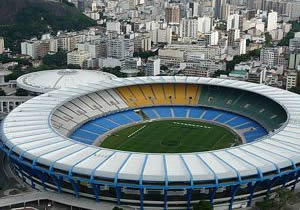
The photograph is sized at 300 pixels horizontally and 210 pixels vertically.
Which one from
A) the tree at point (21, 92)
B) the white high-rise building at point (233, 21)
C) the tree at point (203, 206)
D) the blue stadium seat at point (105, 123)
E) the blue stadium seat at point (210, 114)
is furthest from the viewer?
the white high-rise building at point (233, 21)

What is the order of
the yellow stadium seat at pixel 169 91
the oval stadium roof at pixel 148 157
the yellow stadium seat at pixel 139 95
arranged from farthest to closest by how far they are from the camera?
the yellow stadium seat at pixel 169 91 → the yellow stadium seat at pixel 139 95 → the oval stadium roof at pixel 148 157

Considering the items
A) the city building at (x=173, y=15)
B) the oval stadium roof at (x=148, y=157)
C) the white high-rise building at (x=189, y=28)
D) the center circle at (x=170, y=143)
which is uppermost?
the city building at (x=173, y=15)

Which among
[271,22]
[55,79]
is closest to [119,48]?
[55,79]

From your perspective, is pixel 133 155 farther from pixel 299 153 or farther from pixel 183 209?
pixel 299 153

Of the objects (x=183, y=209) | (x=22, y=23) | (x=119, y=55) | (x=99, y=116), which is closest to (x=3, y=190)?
(x=183, y=209)

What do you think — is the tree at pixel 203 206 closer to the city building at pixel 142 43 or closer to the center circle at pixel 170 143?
the center circle at pixel 170 143

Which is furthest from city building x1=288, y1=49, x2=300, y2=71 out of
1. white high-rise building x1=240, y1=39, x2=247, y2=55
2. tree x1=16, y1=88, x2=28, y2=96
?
tree x1=16, y1=88, x2=28, y2=96

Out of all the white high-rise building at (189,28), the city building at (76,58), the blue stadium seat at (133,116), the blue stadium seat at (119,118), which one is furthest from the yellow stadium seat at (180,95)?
the white high-rise building at (189,28)
